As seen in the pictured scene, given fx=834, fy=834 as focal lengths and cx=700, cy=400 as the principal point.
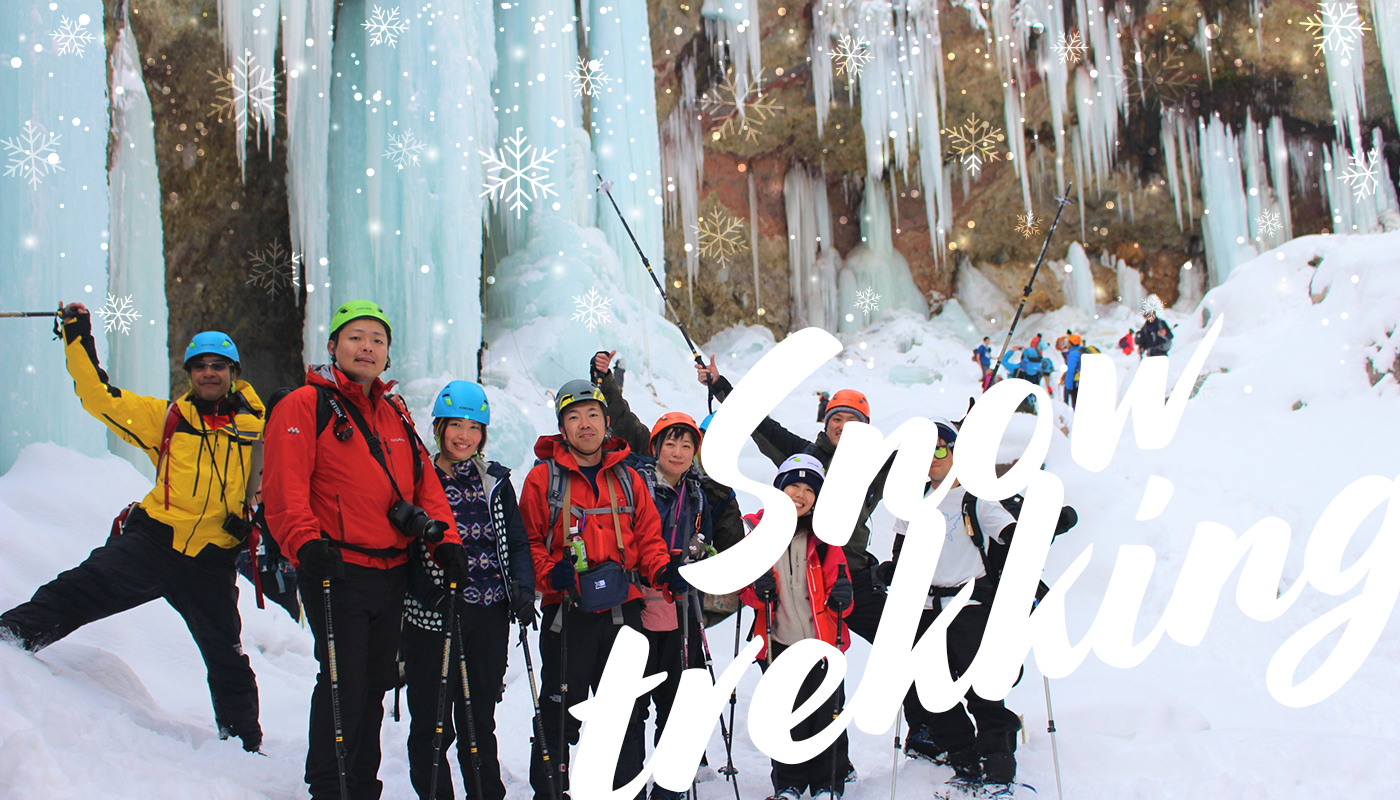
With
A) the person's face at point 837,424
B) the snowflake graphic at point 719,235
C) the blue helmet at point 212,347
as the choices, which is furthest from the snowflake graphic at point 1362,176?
the blue helmet at point 212,347

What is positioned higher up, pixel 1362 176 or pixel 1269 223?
pixel 1362 176

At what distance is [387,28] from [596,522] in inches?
312

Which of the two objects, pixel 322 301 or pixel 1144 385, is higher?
pixel 322 301

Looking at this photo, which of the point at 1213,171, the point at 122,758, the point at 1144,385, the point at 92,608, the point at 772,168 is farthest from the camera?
the point at 772,168

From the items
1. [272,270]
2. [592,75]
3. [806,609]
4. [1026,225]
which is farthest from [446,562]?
[1026,225]

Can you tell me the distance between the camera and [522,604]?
299 centimetres

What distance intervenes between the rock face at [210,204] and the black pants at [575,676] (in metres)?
8.11

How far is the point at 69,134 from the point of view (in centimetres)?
583

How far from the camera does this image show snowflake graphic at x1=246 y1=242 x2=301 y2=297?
35.0ft

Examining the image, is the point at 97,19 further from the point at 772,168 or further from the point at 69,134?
the point at 772,168

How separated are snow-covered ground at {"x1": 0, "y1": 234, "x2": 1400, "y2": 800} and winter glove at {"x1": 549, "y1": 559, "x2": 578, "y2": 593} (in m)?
1.07

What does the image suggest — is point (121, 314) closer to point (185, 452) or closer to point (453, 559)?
point (185, 452)

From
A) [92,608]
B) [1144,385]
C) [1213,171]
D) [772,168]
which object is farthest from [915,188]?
[92,608]

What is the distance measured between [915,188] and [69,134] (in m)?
20.7
